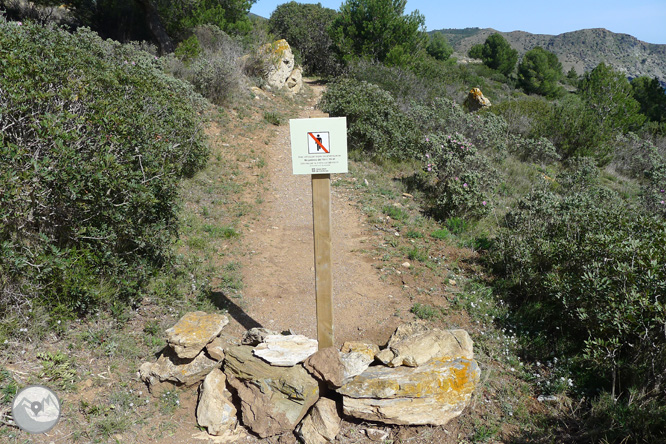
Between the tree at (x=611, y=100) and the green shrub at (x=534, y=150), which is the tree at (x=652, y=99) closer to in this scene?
the tree at (x=611, y=100)

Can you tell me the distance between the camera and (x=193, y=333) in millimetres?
3912

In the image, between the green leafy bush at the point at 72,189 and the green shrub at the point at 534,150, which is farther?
the green shrub at the point at 534,150

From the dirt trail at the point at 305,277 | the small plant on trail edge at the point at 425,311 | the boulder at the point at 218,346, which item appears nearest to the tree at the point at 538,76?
the dirt trail at the point at 305,277

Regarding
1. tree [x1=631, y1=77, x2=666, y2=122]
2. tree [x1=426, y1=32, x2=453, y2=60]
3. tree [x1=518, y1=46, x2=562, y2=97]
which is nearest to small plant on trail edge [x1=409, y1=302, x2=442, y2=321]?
tree [x1=631, y1=77, x2=666, y2=122]

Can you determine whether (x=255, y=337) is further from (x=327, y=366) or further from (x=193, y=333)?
(x=327, y=366)

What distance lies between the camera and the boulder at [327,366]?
3607 millimetres

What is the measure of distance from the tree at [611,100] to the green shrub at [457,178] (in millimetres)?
10714

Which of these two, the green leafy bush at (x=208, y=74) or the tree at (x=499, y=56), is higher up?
the tree at (x=499, y=56)

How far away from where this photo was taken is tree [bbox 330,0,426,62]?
76.2 ft

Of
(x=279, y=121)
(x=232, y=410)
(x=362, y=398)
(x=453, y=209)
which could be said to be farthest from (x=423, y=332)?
(x=279, y=121)

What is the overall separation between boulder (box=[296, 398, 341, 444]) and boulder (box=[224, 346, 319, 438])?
2.5 inches

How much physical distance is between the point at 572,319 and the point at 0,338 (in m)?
5.58

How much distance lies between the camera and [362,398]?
3.57 m

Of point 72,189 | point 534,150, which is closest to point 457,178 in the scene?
point 72,189
